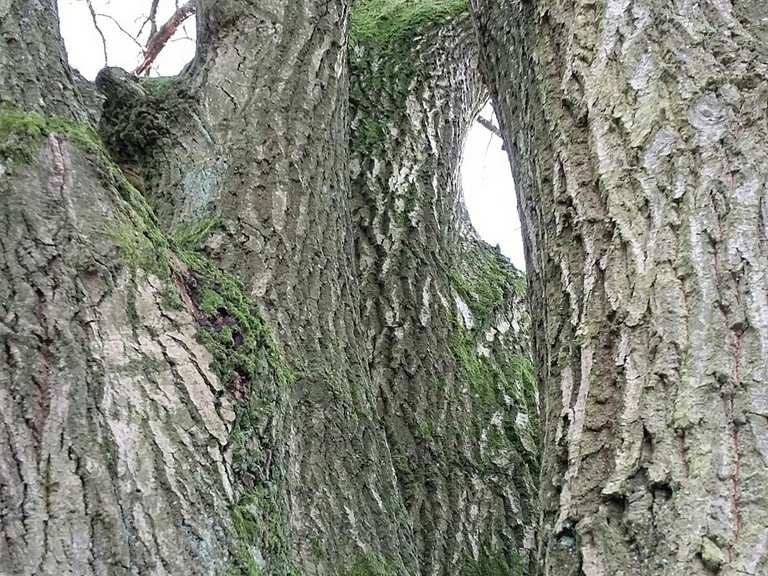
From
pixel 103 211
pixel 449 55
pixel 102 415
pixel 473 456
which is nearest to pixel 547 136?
pixel 103 211

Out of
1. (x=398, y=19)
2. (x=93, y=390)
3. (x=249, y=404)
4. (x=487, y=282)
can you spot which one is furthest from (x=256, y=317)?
(x=398, y=19)

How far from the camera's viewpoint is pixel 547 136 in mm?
1402

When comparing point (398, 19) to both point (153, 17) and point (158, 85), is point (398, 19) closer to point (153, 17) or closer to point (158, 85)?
point (158, 85)

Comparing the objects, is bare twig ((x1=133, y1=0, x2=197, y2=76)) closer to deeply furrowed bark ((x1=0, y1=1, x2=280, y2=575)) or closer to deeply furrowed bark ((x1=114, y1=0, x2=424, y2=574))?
deeply furrowed bark ((x1=114, y1=0, x2=424, y2=574))

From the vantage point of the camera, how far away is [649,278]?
3.72 ft

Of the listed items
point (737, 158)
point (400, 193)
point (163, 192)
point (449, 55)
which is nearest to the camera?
point (737, 158)

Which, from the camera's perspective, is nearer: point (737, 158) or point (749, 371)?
point (749, 371)

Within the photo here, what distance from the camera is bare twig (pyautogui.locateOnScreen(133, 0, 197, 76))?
4223mm

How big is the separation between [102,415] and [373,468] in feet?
2.42

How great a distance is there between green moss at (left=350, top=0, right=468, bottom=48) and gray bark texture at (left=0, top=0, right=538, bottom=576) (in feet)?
0.07

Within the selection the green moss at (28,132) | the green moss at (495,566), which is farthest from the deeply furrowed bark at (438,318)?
the green moss at (28,132)

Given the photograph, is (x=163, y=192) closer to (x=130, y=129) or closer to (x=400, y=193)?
(x=130, y=129)

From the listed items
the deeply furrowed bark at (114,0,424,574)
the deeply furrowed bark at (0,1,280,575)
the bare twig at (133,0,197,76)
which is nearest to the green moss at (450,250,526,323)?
the deeply furrowed bark at (114,0,424,574)

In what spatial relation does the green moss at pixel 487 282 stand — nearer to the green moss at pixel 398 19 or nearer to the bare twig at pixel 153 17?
the green moss at pixel 398 19
